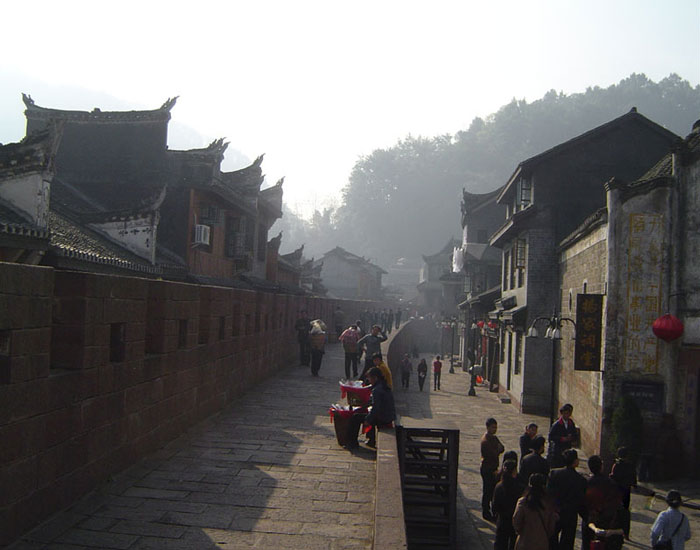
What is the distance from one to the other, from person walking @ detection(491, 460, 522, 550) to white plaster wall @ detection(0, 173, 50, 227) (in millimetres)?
10787

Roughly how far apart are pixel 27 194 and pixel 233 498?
9562mm

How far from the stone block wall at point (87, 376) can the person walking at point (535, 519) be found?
14.5ft

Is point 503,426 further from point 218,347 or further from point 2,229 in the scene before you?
point 2,229

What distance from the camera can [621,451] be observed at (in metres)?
8.79

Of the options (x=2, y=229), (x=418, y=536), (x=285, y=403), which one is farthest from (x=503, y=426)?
(x=2, y=229)

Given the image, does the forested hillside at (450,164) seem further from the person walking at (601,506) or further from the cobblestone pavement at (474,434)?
the person walking at (601,506)

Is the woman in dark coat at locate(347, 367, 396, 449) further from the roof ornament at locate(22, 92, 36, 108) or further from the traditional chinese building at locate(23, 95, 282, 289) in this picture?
the roof ornament at locate(22, 92, 36, 108)

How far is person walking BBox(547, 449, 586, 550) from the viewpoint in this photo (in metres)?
7.75

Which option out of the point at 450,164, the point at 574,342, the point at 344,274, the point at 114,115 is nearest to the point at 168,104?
the point at 114,115

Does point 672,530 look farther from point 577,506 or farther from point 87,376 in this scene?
point 87,376

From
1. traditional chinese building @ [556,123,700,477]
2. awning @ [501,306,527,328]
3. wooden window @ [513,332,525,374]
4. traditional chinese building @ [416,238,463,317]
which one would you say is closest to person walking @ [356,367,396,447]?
traditional chinese building @ [556,123,700,477]

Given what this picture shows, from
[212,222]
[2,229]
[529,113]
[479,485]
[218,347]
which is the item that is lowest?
[479,485]

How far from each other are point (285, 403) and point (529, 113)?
95.7 meters

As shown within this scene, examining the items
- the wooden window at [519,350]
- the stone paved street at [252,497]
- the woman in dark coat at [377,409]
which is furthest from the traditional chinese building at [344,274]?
the woman in dark coat at [377,409]
